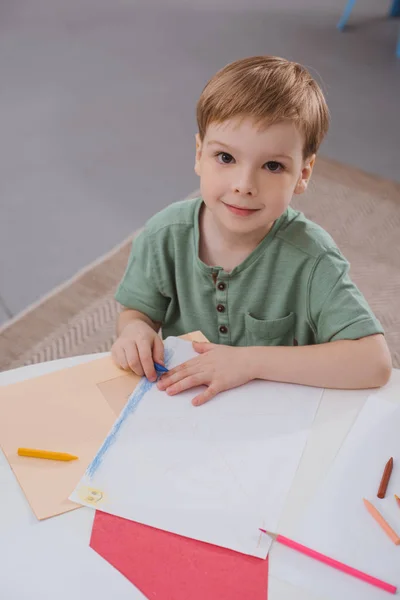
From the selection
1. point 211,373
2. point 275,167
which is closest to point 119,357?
point 211,373

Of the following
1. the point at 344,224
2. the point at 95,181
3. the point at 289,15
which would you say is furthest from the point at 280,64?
the point at 289,15

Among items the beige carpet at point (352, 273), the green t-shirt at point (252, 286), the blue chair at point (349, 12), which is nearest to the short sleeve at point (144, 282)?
the green t-shirt at point (252, 286)

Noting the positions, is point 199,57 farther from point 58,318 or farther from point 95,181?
point 58,318

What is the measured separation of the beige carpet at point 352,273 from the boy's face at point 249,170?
912mm

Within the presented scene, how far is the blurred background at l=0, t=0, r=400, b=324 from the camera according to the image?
2.19m

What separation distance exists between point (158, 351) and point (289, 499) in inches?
11.6

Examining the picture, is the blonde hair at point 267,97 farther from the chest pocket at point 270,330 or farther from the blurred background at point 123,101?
the blurred background at point 123,101

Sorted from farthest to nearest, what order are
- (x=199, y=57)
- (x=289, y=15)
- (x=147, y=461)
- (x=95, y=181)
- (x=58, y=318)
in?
(x=289, y=15) < (x=199, y=57) < (x=95, y=181) < (x=58, y=318) < (x=147, y=461)

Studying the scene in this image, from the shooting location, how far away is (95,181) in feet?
7.87

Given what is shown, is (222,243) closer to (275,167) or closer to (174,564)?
(275,167)

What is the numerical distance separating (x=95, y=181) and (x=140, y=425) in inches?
67.0

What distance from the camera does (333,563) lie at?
68 cm

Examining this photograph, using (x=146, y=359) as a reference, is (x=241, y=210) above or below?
above

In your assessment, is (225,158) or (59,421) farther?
(225,158)
